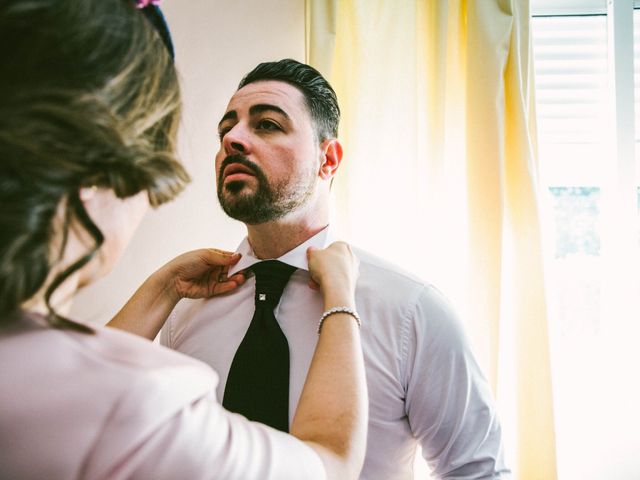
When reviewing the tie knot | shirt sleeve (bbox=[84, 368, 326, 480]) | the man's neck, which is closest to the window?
the man's neck

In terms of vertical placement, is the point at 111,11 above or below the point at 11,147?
above

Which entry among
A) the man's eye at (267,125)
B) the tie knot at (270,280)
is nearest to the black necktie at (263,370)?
the tie knot at (270,280)

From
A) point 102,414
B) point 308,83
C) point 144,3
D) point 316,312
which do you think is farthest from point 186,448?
point 308,83

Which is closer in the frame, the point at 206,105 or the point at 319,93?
the point at 319,93

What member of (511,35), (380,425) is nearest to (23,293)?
(380,425)

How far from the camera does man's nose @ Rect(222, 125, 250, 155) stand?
1.19 meters

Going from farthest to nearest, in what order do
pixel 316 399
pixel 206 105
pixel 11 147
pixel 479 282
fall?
pixel 206 105 → pixel 479 282 → pixel 316 399 → pixel 11 147

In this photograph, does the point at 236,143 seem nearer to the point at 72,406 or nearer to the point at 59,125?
the point at 59,125

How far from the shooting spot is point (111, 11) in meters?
0.57

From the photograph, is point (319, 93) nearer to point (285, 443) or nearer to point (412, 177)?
point (412, 177)

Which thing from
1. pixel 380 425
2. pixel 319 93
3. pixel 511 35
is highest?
pixel 511 35

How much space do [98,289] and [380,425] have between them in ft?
3.45

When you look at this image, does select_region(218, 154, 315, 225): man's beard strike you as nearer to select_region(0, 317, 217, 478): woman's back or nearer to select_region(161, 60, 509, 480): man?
select_region(161, 60, 509, 480): man

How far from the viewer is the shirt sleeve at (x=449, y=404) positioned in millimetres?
1082
